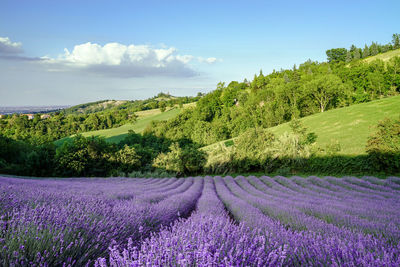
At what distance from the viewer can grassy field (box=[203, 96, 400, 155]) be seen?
22.6 meters

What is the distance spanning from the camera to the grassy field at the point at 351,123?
22.6 m

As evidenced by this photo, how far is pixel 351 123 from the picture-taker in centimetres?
2742

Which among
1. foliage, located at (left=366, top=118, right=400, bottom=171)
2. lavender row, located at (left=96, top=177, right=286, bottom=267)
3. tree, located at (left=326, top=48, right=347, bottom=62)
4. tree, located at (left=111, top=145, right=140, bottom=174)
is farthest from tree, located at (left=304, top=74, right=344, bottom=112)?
tree, located at (left=326, top=48, right=347, bottom=62)

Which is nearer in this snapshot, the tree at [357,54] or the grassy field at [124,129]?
the grassy field at [124,129]

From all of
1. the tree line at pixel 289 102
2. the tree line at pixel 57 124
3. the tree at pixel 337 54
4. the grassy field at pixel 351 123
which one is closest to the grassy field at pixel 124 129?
the tree line at pixel 57 124

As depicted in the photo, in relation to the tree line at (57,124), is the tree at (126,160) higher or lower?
lower

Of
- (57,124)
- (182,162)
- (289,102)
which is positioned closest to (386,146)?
(182,162)

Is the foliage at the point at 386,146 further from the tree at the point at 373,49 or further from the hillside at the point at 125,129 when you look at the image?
the tree at the point at 373,49

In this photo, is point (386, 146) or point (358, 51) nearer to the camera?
point (386, 146)

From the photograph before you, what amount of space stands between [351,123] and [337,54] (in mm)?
86277

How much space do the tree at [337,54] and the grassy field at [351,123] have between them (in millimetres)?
77775

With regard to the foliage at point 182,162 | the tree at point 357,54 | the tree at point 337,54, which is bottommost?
the foliage at point 182,162

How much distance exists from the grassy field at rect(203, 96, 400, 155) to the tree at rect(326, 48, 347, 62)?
77.8 metres

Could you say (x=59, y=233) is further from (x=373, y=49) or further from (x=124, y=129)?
(x=373, y=49)
